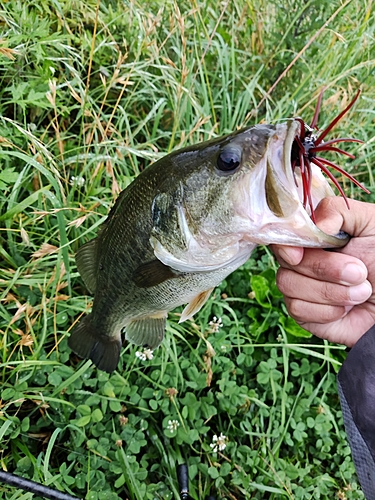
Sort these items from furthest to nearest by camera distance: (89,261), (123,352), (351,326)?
(123,352) → (89,261) → (351,326)

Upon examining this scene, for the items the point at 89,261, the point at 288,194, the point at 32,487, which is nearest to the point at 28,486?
the point at 32,487

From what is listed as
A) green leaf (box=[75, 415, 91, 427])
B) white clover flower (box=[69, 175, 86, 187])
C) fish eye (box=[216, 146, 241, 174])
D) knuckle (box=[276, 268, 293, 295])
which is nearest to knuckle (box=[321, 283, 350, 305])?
knuckle (box=[276, 268, 293, 295])

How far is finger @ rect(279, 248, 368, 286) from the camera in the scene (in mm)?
1208

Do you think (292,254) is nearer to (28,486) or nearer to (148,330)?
(148,330)

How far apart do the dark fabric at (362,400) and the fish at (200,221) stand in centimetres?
42

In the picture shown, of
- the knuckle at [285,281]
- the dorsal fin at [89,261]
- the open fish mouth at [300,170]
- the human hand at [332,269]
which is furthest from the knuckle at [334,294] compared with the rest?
the dorsal fin at [89,261]

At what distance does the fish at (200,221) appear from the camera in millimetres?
1067

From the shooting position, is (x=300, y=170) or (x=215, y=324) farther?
(x=215, y=324)

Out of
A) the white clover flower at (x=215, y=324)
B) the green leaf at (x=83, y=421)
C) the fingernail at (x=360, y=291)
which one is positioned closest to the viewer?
the fingernail at (x=360, y=291)

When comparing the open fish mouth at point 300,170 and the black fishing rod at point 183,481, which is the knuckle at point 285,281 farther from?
the black fishing rod at point 183,481

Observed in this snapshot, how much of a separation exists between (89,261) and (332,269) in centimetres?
94

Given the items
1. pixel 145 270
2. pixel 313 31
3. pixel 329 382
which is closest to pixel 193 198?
pixel 145 270

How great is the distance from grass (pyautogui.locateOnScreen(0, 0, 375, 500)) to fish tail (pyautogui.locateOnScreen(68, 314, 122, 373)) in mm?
210

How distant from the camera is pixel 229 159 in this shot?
3.76 ft
